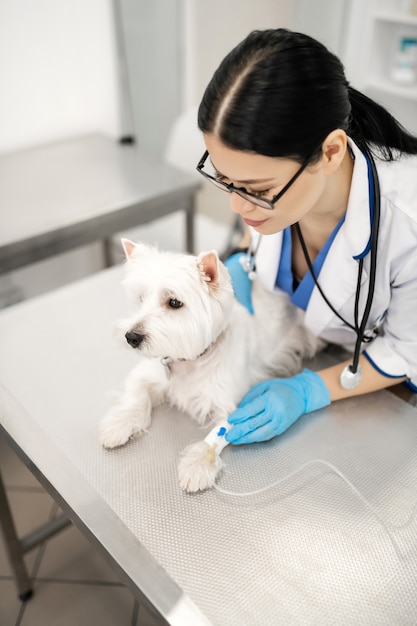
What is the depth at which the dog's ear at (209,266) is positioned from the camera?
0.99 m

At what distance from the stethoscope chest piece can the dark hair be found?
47 centimetres

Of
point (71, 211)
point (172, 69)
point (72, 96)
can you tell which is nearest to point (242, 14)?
point (172, 69)

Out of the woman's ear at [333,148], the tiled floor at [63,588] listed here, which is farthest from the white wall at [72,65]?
the woman's ear at [333,148]

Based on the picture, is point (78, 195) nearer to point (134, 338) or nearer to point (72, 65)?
point (72, 65)

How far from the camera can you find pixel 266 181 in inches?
36.3

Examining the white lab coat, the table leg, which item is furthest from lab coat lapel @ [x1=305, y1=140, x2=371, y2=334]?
the table leg

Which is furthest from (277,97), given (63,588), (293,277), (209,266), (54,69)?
(54,69)

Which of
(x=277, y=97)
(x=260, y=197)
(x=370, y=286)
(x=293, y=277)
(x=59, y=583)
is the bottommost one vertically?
(x=59, y=583)

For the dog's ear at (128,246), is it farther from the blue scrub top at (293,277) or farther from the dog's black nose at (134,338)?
the blue scrub top at (293,277)

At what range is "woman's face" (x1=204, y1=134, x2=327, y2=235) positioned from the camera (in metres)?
0.90

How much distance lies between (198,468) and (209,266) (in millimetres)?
371

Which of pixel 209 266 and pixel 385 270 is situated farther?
pixel 385 270

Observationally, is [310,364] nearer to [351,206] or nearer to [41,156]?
[351,206]

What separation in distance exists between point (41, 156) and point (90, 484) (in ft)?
5.73
